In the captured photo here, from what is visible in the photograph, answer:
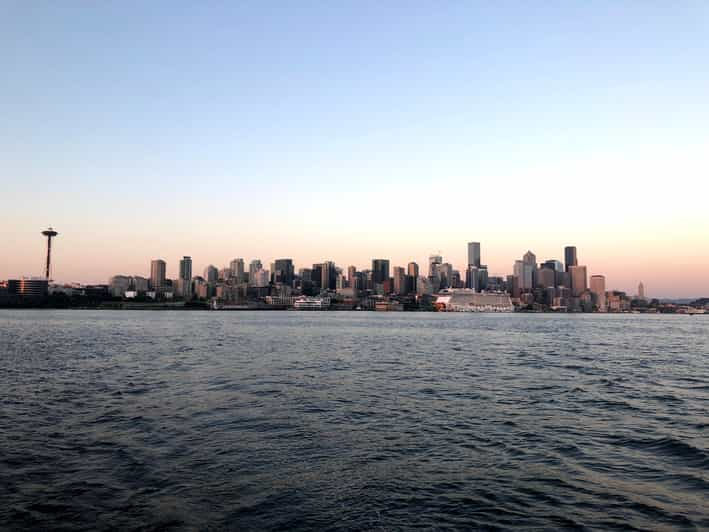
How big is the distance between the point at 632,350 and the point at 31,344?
218 feet

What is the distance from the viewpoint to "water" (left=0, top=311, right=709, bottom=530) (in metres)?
12.0

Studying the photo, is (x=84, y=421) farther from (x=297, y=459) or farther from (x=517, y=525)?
(x=517, y=525)

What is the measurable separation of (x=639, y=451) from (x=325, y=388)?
16.4 m

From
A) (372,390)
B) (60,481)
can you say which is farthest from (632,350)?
(60,481)

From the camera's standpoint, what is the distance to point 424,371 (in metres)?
37.6

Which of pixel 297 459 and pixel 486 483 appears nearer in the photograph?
pixel 486 483

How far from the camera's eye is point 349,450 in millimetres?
17109

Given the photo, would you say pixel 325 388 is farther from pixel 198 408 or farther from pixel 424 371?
pixel 424 371

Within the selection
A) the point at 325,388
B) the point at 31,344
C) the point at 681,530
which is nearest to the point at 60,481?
the point at 681,530

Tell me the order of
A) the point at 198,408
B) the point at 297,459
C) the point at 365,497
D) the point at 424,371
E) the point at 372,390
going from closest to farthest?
1. the point at 365,497
2. the point at 297,459
3. the point at 198,408
4. the point at 372,390
5. the point at 424,371

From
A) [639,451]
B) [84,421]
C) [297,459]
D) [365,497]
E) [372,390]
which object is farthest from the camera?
[372,390]

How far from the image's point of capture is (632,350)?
58.7 metres

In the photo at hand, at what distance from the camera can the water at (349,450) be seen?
11992 millimetres

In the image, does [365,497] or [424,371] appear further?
[424,371]
